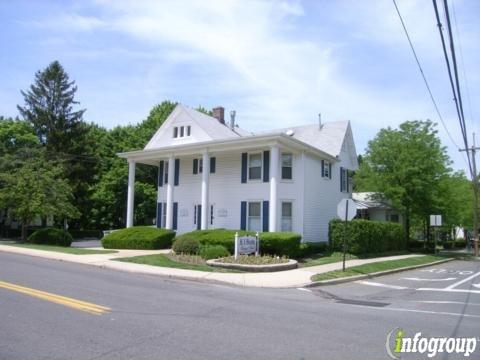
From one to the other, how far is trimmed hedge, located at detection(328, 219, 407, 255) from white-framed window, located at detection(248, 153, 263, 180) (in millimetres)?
5015

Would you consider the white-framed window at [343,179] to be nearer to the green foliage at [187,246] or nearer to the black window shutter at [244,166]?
the black window shutter at [244,166]

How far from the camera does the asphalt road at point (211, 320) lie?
6176 millimetres

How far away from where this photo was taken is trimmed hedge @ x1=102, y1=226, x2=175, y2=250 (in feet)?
80.5

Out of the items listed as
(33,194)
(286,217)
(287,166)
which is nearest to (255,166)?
(287,166)

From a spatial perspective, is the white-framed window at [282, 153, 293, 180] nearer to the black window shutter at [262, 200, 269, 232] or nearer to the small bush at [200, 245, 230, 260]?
the black window shutter at [262, 200, 269, 232]

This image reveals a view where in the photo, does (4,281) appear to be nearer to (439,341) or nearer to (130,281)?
(130,281)

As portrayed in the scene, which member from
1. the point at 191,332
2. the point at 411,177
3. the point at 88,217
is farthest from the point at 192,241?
the point at 88,217

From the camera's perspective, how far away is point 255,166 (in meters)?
25.9

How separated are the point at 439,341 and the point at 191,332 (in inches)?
160

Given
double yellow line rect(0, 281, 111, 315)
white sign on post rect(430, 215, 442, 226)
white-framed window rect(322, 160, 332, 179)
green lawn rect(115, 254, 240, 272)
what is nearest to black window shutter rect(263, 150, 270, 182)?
white-framed window rect(322, 160, 332, 179)

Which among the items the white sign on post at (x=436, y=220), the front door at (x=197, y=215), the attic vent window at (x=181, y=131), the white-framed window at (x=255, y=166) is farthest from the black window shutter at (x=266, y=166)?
the white sign on post at (x=436, y=220)

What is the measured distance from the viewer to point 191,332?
7141 millimetres

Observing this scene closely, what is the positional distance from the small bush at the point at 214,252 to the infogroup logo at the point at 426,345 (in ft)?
39.8

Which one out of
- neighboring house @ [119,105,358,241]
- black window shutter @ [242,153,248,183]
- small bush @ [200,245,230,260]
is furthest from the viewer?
black window shutter @ [242,153,248,183]
